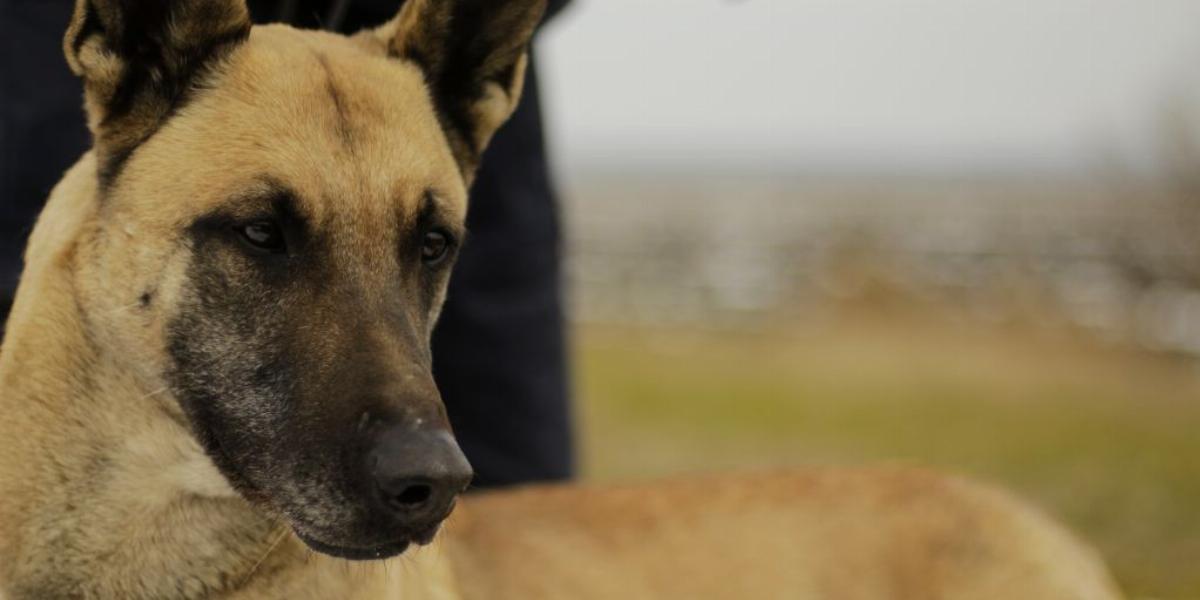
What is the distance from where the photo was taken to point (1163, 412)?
1152 centimetres

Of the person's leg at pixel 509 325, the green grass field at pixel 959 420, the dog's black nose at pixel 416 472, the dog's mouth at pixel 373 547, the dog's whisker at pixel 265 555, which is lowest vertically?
the green grass field at pixel 959 420

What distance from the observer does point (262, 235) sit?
248cm

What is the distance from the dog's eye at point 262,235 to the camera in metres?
2.48

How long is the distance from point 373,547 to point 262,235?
614 mm

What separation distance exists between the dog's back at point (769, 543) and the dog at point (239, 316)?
2.06 feet

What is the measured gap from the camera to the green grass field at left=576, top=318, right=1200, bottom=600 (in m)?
7.51

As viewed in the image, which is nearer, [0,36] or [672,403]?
[0,36]

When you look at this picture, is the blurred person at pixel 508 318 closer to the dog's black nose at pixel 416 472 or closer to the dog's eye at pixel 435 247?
the dog's eye at pixel 435 247

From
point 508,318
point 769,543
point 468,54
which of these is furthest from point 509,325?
point 468,54

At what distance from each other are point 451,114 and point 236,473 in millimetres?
967

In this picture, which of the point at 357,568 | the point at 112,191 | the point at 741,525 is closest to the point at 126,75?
the point at 112,191

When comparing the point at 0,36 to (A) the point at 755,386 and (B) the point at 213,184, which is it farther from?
(A) the point at 755,386

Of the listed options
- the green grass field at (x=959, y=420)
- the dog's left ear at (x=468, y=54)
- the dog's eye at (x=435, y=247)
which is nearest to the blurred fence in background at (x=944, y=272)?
the green grass field at (x=959, y=420)

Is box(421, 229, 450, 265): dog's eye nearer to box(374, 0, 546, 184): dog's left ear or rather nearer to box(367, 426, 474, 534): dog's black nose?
box(374, 0, 546, 184): dog's left ear
